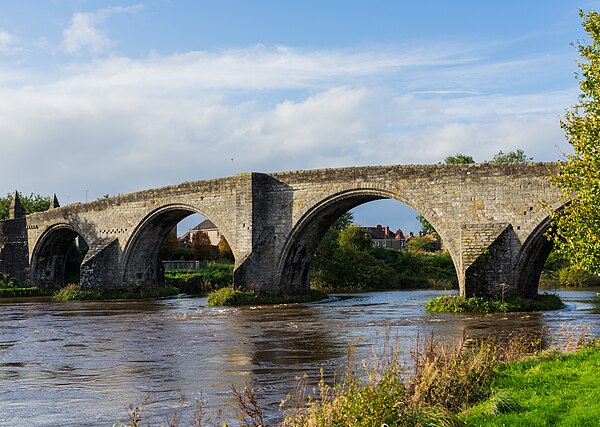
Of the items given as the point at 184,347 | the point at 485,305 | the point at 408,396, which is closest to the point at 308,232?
the point at 485,305

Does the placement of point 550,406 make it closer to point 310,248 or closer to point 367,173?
point 367,173

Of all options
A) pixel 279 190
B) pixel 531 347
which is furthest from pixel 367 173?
pixel 531 347

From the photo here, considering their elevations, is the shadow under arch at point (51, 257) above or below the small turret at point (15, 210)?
below

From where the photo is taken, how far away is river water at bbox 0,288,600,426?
1064cm

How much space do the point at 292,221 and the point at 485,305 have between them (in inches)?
365

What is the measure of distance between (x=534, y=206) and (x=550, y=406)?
17.1 m

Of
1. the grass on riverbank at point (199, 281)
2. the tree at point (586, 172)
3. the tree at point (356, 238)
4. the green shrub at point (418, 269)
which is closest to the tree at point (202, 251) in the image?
the grass on riverbank at point (199, 281)

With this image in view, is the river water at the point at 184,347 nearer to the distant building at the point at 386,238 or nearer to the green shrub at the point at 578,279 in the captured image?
the green shrub at the point at 578,279

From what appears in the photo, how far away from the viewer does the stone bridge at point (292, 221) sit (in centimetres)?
2484

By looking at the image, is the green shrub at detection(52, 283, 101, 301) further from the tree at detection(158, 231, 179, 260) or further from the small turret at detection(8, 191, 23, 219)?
the tree at detection(158, 231, 179, 260)

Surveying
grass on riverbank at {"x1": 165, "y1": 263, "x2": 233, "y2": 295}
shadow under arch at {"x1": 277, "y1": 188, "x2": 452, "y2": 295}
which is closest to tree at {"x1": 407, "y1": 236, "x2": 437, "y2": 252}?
grass on riverbank at {"x1": 165, "y1": 263, "x2": 233, "y2": 295}

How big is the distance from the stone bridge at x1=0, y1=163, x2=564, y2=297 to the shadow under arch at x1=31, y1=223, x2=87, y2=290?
97mm

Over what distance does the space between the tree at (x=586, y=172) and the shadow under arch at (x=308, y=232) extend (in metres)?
12.7

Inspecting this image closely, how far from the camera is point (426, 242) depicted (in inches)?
3184
